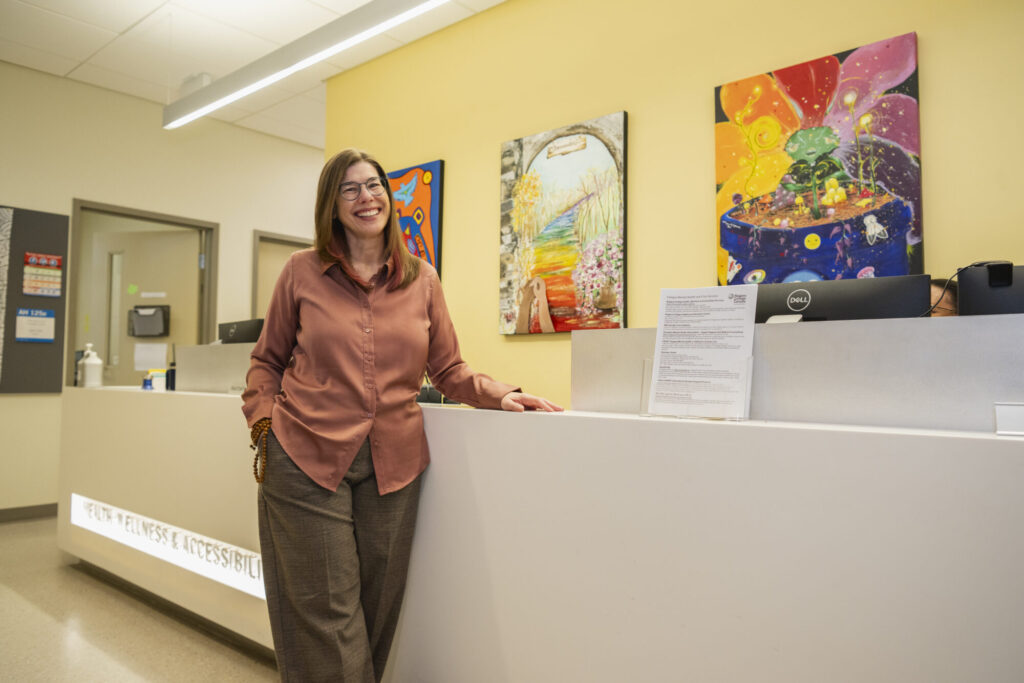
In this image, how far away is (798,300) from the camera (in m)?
1.68

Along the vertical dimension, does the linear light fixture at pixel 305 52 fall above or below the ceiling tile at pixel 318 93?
below

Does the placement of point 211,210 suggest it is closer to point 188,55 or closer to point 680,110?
point 188,55

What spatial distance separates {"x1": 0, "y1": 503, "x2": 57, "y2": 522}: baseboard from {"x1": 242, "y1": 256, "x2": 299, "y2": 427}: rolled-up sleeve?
13.4 ft

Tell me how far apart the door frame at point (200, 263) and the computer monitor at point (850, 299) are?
4.94m

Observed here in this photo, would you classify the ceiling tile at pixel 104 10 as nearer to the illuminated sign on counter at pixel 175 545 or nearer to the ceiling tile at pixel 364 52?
the ceiling tile at pixel 364 52

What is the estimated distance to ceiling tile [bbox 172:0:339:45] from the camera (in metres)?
3.72

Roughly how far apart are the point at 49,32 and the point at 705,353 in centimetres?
472

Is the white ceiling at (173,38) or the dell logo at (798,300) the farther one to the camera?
the white ceiling at (173,38)

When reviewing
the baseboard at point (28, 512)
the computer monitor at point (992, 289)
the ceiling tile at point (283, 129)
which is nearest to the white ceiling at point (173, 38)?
the ceiling tile at point (283, 129)

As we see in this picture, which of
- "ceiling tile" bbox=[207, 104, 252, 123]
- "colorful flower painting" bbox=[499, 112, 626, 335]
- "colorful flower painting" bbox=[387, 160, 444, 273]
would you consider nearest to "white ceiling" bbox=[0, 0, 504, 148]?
"ceiling tile" bbox=[207, 104, 252, 123]

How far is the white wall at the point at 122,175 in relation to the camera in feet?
14.9

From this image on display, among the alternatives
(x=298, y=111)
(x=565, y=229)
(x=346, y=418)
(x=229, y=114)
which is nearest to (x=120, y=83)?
(x=229, y=114)

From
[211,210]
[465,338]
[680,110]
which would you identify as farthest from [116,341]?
[680,110]

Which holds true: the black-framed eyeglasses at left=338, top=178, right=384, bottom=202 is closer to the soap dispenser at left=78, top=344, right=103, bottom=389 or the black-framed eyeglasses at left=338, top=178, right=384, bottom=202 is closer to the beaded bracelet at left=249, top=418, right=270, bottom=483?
the beaded bracelet at left=249, top=418, right=270, bottom=483
